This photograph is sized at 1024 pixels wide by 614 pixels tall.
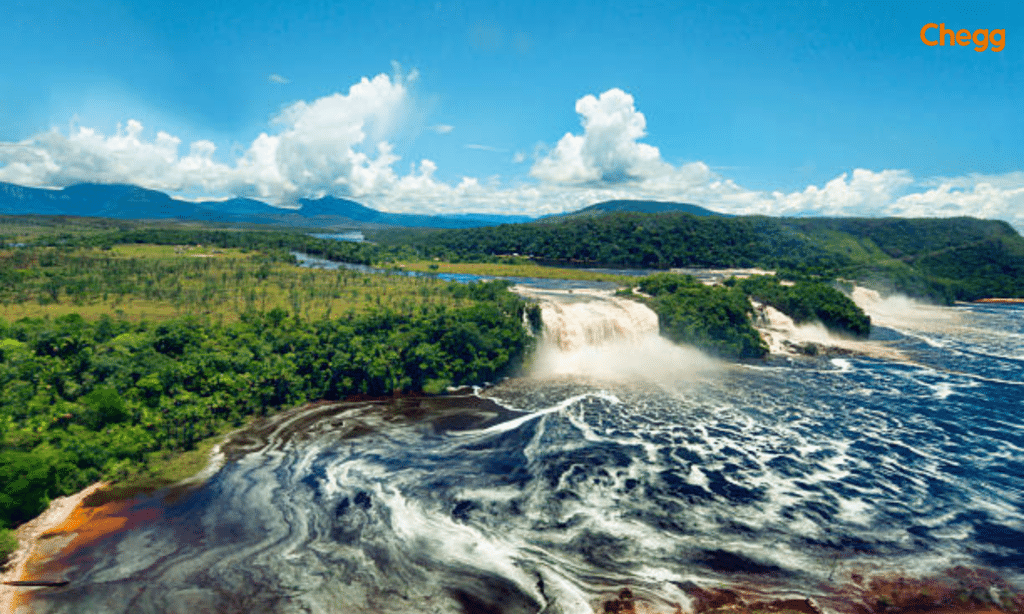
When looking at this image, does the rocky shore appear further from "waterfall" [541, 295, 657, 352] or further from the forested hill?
the forested hill

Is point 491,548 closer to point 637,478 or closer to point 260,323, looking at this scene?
point 637,478

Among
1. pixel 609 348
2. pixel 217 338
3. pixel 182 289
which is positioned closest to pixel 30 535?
pixel 217 338

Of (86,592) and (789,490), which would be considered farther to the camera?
(789,490)

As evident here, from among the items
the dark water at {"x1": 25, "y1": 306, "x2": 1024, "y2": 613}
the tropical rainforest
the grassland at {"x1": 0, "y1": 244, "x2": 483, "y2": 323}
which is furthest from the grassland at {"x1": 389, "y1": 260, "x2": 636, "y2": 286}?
the dark water at {"x1": 25, "y1": 306, "x2": 1024, "y2": 613}

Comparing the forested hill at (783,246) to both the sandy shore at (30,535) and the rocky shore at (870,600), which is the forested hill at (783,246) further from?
the sandy shore at (30,535)

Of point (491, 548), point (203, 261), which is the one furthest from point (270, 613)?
point (203, 261)

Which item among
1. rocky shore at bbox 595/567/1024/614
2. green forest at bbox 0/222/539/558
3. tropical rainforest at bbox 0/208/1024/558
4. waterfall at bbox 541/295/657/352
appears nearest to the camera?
rocky shore at bbox 595/567/1024/614
